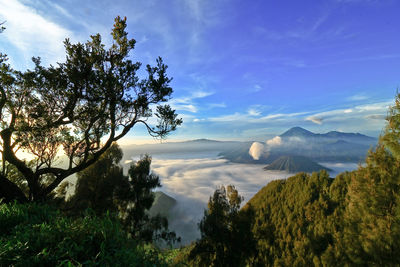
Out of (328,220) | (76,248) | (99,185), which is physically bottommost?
(328,220)

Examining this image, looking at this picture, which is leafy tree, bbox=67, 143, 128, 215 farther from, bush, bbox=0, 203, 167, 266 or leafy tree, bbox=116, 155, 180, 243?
bush, bbox=0, 203, 167, 266

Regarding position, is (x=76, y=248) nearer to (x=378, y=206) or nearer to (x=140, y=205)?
(x=378, y=206)

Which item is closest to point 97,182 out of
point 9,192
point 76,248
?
point 9,192

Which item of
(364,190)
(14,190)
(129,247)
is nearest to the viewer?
(129,247)

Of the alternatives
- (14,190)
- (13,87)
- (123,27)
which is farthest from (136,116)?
(13,87)

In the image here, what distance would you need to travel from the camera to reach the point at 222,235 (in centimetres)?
3581

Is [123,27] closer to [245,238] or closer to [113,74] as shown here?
[113,74]

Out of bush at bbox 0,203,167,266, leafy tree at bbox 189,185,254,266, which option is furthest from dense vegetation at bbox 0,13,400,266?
leafy tree at bbox 189,185,254,266

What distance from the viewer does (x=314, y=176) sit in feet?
254

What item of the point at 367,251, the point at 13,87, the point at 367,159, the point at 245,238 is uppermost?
the point at 13,87

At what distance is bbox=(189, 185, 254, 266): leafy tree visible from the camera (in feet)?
118

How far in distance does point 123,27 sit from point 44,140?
37.2 feet

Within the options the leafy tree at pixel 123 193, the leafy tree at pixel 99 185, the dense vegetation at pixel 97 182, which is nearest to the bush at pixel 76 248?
the dense vegetation at pixel 97 182

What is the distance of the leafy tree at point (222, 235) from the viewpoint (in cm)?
3584
